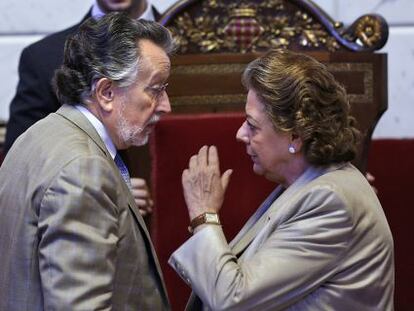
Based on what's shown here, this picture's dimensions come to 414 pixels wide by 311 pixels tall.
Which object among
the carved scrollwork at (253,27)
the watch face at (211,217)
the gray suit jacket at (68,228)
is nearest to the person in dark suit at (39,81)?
the carved scrollwork at (253,27)

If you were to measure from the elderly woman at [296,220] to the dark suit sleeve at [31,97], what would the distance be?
91cm

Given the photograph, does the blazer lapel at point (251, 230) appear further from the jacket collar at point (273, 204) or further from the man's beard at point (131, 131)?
the man's beard at point (131, 131)

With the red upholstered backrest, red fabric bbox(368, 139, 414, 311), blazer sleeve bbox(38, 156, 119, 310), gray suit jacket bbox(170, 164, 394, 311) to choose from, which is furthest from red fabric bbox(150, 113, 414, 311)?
blazer sleeve bbox(38, 156, 119, 310)

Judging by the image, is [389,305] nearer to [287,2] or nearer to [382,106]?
[382,106]

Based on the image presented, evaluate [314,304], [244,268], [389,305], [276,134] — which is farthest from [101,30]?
[389,305]

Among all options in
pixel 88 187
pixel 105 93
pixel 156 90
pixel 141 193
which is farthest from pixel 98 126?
pixel 141 193

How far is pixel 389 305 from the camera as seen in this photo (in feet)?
6.85

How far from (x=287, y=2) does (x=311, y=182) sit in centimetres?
111

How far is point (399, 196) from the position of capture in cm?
336

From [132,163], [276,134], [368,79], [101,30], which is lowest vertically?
[132,163]

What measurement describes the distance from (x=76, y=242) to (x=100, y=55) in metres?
0.46

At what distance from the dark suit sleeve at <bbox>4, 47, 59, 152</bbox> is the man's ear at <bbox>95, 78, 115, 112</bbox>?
1009mm

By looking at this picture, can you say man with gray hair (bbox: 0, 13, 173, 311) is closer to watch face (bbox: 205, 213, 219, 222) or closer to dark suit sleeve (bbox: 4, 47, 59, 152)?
watch face (bbox: 205, 213, 219, 222)

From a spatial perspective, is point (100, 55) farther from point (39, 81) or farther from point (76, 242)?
point (39, 81)
